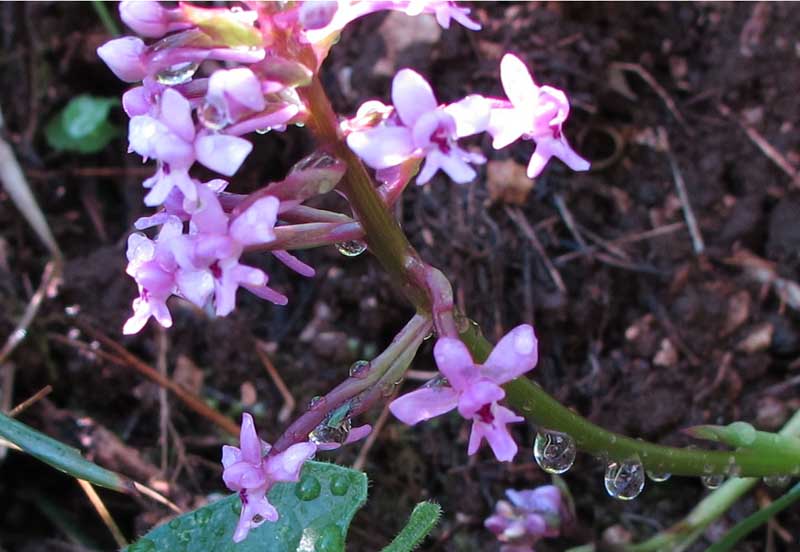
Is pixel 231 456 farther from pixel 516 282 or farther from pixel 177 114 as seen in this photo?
pixel 516 282

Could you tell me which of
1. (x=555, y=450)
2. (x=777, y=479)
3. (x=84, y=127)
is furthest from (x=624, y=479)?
(x=84, y=127)

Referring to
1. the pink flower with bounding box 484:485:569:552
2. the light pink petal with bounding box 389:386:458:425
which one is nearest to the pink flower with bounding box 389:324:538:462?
the light pink petal with bounding box 389:386:458:425

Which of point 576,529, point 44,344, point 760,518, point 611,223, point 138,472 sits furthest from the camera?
point 611,223

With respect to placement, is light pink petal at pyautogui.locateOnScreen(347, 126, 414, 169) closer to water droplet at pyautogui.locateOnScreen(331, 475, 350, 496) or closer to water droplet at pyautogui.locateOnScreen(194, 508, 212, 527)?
water droplet at pyautogui.locateOnScreen(331, 475, 350, 496)

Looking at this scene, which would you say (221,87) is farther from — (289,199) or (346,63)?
(346,63)

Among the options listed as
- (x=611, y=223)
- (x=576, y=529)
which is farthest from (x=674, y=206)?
(x=576, y=529)

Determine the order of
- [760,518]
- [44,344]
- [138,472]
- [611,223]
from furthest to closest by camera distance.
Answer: [611,223], [44,344], [138,472], [760,518]
